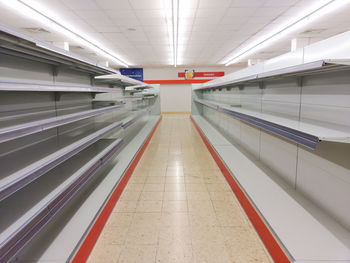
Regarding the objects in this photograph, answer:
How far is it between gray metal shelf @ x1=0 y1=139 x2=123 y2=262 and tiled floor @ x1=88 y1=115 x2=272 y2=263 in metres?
0.56

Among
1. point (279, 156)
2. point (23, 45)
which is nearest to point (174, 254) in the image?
point (279, 156)

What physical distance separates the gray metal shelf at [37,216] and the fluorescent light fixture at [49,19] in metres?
4.66

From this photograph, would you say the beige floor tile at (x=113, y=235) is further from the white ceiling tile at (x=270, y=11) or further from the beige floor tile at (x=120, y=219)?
the white ceiling tile at (x=270, y=11)

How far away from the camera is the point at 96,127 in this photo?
11.4 ft

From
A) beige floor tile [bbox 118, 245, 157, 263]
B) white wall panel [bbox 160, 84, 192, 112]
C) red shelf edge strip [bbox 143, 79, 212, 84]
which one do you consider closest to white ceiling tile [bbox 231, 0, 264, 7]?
beige floor tile [bbox 118, 245, 157, 263]

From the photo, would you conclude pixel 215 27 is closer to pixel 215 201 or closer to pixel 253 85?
pixel 253 85

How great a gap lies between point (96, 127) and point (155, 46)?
237 inches

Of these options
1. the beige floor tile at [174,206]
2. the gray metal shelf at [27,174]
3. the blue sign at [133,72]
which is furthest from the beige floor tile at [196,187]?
the blue sign at [133,72]

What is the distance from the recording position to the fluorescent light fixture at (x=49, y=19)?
461cm

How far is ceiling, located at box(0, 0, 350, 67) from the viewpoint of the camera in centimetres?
469

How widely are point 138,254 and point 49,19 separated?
20.2 feet

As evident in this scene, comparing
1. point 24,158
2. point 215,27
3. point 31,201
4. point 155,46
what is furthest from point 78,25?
point 31,201

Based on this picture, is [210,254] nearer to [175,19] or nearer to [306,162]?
[306,162]

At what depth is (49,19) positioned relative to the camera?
17.9 feet
